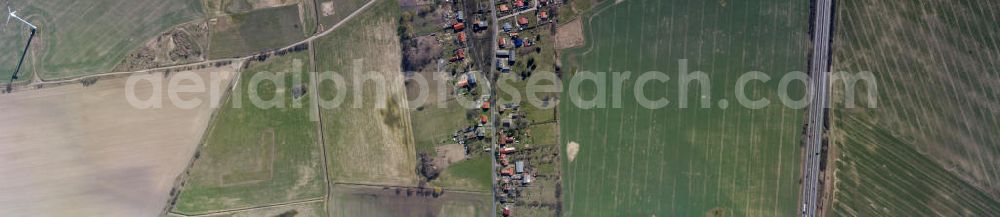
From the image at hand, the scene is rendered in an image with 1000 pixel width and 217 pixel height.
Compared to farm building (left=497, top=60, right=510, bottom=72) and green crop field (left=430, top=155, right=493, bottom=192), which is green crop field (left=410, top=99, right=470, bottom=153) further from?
farm building (left=497, top=60, right=510, bottom=72)

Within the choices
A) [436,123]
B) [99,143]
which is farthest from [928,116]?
[99,143]

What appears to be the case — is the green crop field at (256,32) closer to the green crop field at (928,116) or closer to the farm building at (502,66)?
the farm building at (502,66)

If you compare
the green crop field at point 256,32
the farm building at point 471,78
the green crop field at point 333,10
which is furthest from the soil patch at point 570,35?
the green crop field at point 256,32

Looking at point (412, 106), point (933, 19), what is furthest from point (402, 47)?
point (933, 19)

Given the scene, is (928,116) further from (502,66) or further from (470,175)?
(470,175)

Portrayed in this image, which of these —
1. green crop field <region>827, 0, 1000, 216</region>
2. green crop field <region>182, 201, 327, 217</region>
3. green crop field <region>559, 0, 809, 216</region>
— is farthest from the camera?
green crop field <region>182, 201, 327, 217</region>

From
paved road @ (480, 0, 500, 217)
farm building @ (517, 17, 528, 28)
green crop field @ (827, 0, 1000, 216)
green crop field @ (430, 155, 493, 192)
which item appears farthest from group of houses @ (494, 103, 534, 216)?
green crop field @ (827, 0, 1000, 216)
